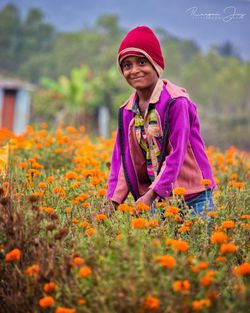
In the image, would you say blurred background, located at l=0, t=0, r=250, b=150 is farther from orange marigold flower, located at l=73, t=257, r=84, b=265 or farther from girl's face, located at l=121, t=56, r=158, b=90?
orange marigold flower, located at l=73, t=257, r=84, b=265

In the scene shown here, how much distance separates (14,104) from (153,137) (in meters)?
22.6

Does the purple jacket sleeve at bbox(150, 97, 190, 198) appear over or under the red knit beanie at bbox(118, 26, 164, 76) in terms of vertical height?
under

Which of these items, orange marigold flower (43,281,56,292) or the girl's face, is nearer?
orange marigold flower (43,281,56,292)

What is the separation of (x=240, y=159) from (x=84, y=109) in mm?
20419

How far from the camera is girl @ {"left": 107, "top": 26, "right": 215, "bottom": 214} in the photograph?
10.8 ft

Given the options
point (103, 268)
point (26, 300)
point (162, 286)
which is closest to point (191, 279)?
point (162, 286)

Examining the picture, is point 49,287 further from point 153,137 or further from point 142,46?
point 142,46

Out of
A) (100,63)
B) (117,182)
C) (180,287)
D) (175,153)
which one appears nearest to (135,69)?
(175,153)

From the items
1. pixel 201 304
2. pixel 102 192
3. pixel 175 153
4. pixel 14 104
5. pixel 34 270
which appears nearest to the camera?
pixel 201 304

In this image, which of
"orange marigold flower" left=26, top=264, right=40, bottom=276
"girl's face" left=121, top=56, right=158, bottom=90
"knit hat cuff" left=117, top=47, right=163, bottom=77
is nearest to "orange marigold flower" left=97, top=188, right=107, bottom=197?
"girl's face" left=121, top=56, right=158, bottom=90

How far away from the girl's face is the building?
2198 centimetres

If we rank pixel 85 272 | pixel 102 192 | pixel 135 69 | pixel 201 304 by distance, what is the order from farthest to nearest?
pixel 102 192, pixel 135 69, pixel 85 272, pixel 201 304

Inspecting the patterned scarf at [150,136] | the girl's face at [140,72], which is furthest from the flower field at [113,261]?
the girl's face at [140,72]

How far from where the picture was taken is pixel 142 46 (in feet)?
11.0
